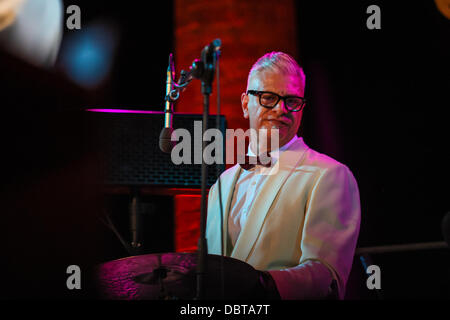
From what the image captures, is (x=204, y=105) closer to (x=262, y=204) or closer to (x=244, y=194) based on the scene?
(x=262, y=204)

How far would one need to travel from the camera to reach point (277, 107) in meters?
2.24

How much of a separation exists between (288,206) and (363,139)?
0.84 metres

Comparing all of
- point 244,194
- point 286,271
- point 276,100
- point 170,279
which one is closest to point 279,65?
point 276,100

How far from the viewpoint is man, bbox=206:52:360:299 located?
1.90 m

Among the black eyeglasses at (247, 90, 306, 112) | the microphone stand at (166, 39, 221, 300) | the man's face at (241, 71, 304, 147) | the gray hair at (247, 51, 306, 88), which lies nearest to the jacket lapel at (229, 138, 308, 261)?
the man's face at (241, 71, 304, 147)

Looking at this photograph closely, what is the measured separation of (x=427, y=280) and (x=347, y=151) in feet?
2.88

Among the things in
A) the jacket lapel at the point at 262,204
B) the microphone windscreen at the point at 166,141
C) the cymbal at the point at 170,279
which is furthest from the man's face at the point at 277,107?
the cymbal at the point at 170,279

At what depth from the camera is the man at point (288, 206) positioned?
1901 mm

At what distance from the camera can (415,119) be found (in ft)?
8.50

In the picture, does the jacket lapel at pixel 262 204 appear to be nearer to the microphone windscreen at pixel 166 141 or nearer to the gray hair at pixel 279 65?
the gray hair at pixel 279 65

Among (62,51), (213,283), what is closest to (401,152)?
(213,283)
